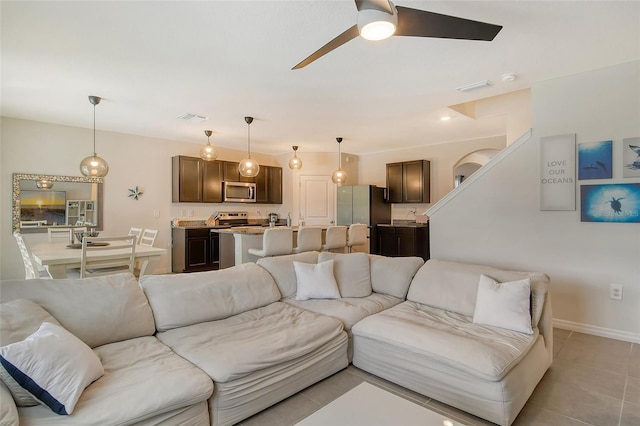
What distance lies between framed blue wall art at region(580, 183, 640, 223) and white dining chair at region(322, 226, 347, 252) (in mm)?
2809

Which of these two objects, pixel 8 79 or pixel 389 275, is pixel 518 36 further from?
pixel 8 79

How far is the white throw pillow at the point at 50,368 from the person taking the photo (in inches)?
55.4

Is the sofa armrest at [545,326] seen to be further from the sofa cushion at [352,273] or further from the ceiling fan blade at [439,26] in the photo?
the ceiling fan blade at [439,26]

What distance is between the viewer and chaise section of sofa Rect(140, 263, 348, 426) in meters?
1.89

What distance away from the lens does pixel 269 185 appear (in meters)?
7.61

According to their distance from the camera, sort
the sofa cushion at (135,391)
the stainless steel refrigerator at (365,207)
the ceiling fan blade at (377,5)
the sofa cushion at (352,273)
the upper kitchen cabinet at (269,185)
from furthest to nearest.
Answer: the upper kitchen cabinet at (269,185)
the stainless steel refrigerator at (365,207)
the sofa cushion at (352,273)
the ceiling fan blade at (377,5)
the sofa cushion at (135,391)

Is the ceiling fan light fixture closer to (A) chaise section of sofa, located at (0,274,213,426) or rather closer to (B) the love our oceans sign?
(A) chaise section of sofa, located at (0,274,213,426)

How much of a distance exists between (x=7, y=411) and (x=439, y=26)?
2.57m

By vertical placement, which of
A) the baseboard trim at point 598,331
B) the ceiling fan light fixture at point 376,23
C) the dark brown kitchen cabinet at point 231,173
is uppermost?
the ceiling fan light fixture at point 376,23

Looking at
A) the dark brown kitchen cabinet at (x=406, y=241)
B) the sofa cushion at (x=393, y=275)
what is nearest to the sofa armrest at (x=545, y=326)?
the sofa cushion at (x=393, y=275)

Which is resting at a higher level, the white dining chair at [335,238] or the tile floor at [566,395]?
the white dining chair at [335,238]

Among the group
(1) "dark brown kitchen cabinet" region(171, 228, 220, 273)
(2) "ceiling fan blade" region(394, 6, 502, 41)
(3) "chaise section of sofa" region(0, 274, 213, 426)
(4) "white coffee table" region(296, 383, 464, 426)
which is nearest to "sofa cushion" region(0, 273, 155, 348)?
(3) "chaise section of sofa" region(0, 274, 213, 426)

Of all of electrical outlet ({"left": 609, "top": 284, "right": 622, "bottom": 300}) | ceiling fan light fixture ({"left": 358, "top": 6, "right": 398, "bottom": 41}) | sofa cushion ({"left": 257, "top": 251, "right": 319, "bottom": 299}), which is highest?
ceiling fan light fixture ({"left": 358, "top": 6, "right": 398, "bottom": 41})

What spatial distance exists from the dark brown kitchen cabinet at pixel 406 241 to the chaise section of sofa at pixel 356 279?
10.2 ft
